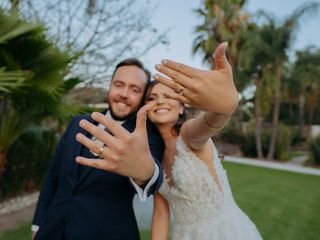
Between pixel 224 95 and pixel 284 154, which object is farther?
pixel 284 154

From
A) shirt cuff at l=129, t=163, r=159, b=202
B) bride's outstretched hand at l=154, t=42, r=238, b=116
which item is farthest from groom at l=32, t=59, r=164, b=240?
bride's outstretched hand at l=154, t=42, r=238, b=116

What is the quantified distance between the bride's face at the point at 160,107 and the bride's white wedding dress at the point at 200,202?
14cm

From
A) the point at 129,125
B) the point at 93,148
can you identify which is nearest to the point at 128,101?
the point at 129,125

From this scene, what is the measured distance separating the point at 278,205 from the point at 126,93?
5222mm

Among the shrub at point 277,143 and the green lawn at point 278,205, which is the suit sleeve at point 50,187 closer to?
the green lawn at point 278,205

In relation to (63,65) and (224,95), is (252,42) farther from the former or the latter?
(224,95)

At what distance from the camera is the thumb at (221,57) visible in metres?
1.08

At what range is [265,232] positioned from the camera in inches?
173

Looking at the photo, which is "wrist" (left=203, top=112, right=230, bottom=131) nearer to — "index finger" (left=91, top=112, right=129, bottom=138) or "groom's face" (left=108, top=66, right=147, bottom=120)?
"index finger" (left=91, top=112, right=129, bottom=138)

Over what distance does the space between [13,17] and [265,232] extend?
4210 millimetres

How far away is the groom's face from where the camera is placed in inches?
69.3

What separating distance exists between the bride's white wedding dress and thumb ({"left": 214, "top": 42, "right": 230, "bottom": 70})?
2.30 feet

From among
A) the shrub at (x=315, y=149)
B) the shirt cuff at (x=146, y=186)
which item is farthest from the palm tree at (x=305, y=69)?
the shirt cuff at (x=146, y=186)

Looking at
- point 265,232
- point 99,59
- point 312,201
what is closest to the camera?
point 265,232
